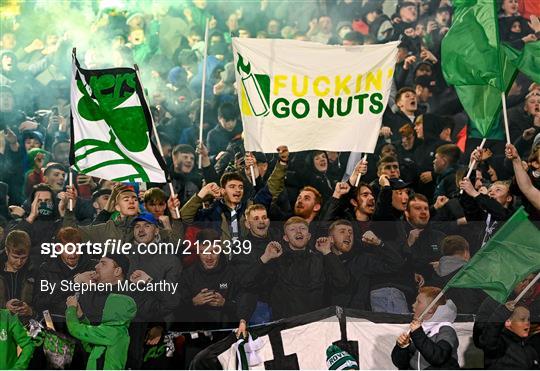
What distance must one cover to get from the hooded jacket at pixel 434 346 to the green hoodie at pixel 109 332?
84.4 inches

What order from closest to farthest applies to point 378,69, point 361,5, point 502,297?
point 502,297
point 378,69
point 361,5

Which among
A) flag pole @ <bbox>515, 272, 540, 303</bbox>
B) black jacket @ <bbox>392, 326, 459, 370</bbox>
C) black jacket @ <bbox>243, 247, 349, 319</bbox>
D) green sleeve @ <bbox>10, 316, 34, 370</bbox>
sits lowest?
green sleeve @ <bbox>10, 316, 34, 370</bbox>

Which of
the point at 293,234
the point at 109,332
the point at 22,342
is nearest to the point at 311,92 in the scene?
the point at 293,234

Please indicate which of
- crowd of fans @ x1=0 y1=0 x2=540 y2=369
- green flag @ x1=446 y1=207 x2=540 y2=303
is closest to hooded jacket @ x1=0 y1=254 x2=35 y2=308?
crowd of fans @ x1=0 y1=0 x2=540 y2=369

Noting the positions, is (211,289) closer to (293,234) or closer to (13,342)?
(293,234)

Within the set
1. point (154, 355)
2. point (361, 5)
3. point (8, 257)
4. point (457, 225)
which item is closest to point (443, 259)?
point (457, 225)

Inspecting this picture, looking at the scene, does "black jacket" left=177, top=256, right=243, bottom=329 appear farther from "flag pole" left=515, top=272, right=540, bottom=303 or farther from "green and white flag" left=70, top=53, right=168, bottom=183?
"flag pole" left=515, top=272, right=540, bottom=303

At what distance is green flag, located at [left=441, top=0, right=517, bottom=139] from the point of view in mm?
13359

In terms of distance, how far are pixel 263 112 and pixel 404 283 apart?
1.99 meters

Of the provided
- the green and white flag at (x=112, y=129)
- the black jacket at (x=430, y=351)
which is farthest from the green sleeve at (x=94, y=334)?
the black jacket at (x=430, y=351)

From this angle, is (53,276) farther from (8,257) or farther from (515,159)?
(515,159)

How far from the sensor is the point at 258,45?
13.6 m

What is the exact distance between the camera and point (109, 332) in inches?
497

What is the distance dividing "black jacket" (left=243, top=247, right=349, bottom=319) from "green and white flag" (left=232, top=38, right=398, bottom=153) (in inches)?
46.5
